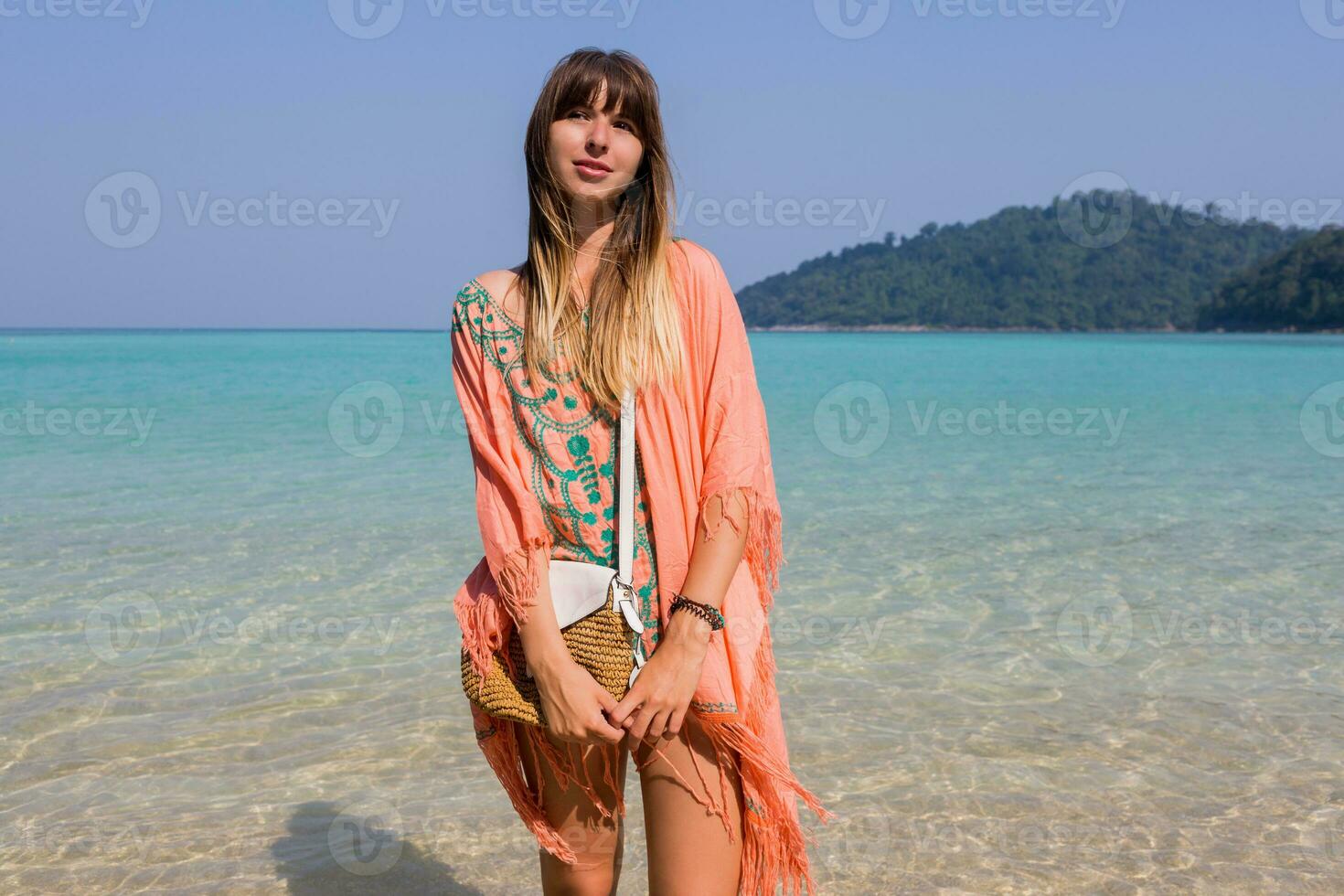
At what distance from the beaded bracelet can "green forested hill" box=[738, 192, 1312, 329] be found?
9667cm

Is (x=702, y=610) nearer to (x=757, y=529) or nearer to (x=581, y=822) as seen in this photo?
(x=757, y=529)

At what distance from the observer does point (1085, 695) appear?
4.97 m

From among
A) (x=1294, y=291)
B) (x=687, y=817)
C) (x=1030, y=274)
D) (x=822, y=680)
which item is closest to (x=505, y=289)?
(x=687, y=817)

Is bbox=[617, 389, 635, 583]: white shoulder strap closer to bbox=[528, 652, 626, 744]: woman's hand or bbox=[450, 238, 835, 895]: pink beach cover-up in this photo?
bbox=[450, 238, 835, 895]: pink beach cover-up

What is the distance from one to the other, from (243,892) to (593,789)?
1775 millimetres

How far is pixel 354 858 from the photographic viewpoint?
358 cm

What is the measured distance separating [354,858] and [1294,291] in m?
91.0

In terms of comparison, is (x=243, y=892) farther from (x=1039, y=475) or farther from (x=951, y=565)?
(x=1039, y=475)

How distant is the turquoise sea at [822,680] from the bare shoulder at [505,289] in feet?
6.95

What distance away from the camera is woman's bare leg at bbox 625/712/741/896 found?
6.79 ft

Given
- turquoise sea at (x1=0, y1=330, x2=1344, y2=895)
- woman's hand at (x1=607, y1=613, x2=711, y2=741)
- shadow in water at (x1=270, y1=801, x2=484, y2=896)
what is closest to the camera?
woman's hand at (x1=607, y1=613, x2=711, y2=741)

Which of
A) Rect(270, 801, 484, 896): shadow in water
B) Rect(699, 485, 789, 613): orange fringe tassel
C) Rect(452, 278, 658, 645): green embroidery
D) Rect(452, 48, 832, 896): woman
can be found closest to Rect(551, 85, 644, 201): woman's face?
Rect(452, 48, 832, 896): woman

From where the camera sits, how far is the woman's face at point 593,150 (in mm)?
2014

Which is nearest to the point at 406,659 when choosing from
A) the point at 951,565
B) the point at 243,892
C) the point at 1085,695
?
the point at 243,892
